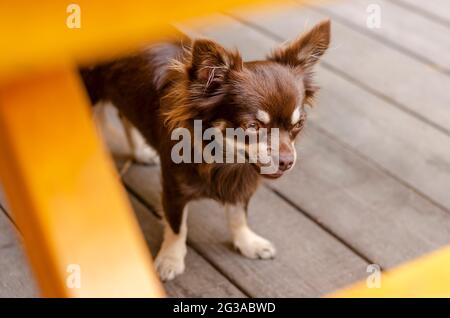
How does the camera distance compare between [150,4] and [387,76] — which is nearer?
[150,4]

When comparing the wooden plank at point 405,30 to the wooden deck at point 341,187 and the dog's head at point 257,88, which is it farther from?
the dog's head at point 257,88

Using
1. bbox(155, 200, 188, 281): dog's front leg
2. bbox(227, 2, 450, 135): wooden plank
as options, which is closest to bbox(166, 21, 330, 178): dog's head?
bbox(155, 200, 188, 281): dog's front leg

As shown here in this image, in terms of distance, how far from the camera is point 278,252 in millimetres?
1850

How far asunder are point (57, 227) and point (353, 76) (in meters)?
2.10

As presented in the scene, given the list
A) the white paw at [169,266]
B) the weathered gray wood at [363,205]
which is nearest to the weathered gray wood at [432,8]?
the weathered gray wood at [363,205]

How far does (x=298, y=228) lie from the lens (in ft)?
6.31

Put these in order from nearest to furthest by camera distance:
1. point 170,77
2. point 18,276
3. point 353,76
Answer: point 170,77 → point 18,276 → point 353,76

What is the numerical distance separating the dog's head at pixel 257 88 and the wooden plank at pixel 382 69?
1219mm

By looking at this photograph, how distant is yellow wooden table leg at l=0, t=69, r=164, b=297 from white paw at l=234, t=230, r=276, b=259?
1.18 metres

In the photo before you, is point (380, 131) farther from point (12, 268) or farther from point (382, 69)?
point (12, 268)

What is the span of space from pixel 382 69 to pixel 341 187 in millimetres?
756

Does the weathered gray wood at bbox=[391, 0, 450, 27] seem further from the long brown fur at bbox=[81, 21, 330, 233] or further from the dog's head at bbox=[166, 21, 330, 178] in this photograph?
the dog's head at bbox=[166, 21, 330, 178]

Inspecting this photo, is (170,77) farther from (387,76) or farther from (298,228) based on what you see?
(387,76)
